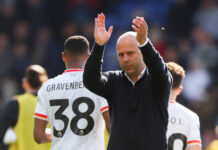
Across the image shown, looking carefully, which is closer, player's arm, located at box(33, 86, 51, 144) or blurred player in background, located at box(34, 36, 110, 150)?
blurred player in background, located at box(34, 36, 110, 150)

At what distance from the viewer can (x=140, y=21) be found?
199 inches

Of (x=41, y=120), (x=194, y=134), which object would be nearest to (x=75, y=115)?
(x=41, y=120)

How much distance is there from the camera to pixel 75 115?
5.93 metres

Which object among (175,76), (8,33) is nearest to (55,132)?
(175,76)

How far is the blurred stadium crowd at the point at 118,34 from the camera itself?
12211mm

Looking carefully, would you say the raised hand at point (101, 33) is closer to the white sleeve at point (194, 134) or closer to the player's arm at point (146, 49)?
the player's arm at point (146, 49)

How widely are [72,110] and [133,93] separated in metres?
0.83

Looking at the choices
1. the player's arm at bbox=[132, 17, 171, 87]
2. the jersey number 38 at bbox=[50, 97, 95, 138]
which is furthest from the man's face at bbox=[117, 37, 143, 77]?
the jersey number 38 at bbox=[50, 97, 95, 138]

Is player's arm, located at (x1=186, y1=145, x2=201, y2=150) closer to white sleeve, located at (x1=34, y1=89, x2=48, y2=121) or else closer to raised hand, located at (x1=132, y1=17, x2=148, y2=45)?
white sleeve, located at (x1=34, y1=89, x2=48, y2=121)

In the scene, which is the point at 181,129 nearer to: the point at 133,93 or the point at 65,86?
the point at 133,93

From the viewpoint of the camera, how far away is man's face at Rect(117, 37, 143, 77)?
5.33 m

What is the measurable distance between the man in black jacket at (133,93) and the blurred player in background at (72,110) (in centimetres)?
51

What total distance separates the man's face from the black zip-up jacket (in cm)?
10

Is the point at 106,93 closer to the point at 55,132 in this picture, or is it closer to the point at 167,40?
the point at 55,132
